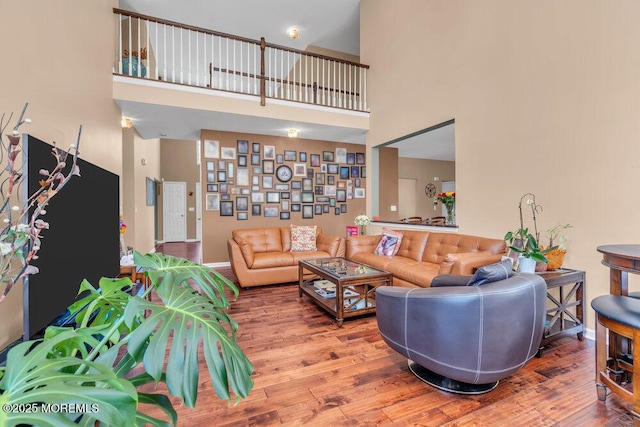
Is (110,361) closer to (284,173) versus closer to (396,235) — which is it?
(396,235)

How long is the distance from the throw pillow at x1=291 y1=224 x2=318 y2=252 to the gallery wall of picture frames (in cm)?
151

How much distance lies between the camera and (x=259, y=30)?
6297mm

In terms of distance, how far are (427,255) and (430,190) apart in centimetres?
604

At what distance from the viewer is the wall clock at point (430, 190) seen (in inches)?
364

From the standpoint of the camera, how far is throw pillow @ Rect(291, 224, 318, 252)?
185 inches

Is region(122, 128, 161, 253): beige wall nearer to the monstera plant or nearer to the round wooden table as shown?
the monstera plant

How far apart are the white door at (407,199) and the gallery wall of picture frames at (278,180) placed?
2792 millimetres

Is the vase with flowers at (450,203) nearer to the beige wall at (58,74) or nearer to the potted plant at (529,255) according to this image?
the potted plant at (529,255)

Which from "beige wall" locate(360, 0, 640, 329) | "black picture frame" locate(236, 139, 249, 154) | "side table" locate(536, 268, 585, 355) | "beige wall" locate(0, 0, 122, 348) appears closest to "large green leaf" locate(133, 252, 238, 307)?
"beige wall" locate(0, 0, 122, 348)

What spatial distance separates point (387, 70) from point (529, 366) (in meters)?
4.73

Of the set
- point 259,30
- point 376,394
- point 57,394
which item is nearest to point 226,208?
point 259,30

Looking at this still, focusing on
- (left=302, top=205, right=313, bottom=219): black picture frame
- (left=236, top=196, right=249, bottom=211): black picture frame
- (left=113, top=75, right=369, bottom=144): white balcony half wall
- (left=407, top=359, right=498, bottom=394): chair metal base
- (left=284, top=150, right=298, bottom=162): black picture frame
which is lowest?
(left=407, top=359, right=498, bottom=394): chair metal base

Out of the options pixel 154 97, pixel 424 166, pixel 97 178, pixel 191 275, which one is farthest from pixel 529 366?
pixel 424 166

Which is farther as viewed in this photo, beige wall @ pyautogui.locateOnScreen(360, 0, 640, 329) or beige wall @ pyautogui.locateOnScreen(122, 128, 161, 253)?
beige wall @ pyautogui.locateOnScreen(122, 128, 161, 253)
